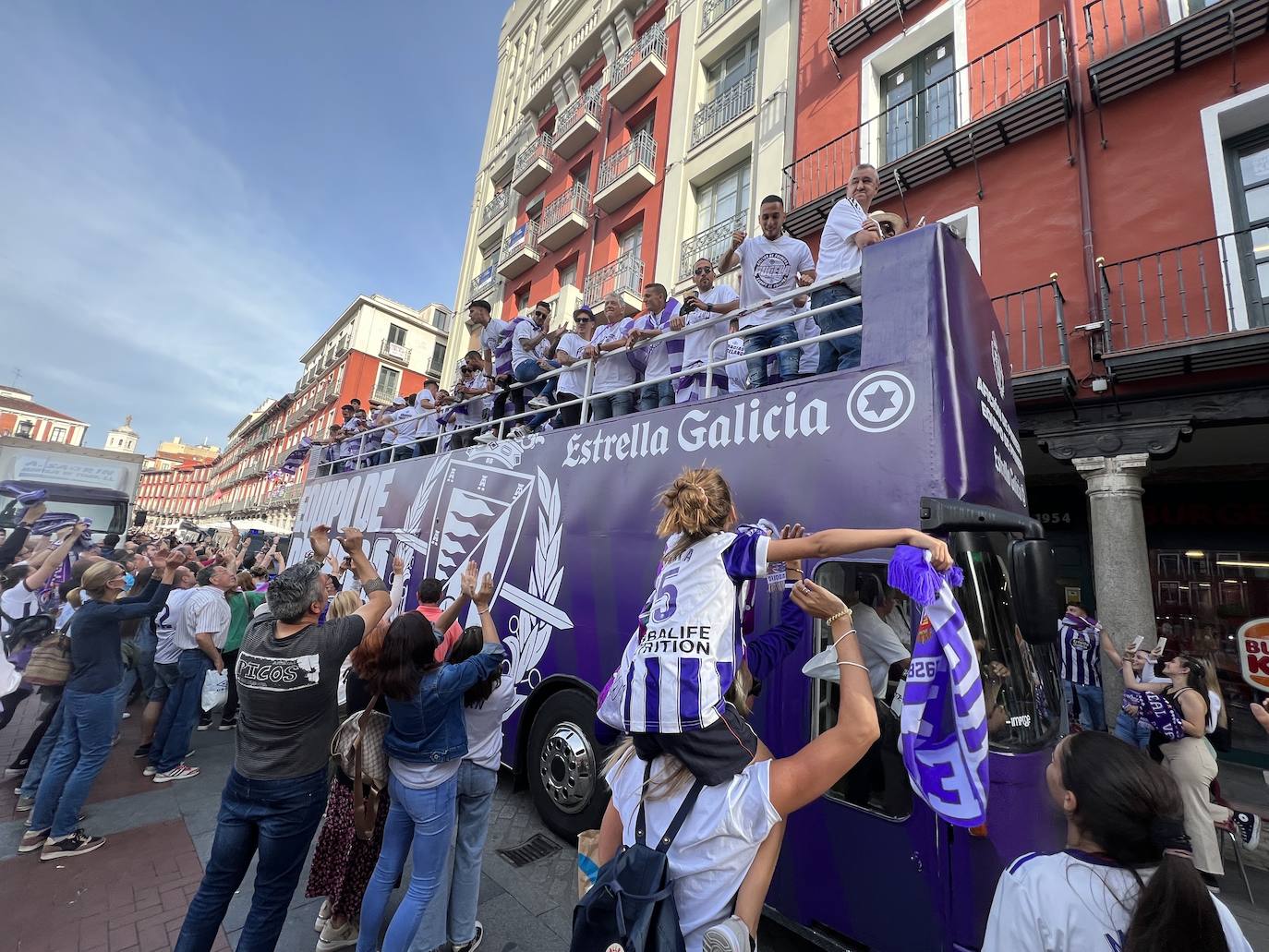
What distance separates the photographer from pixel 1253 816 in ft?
15.9

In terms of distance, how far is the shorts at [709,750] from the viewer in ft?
5.48

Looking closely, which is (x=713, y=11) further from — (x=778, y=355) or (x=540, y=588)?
(x=540, y=588)

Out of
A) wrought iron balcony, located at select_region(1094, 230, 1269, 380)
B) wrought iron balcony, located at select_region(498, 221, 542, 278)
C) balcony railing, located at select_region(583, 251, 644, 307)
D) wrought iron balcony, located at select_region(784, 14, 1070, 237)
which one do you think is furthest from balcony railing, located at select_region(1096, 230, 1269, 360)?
wrought iron balcony, located at select_region(498, 221, 542, 278)

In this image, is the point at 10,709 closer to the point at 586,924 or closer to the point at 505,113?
the point at 586,924

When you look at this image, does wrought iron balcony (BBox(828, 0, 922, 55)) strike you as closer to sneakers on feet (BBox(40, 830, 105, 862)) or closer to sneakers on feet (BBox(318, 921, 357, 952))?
sneakers on feet (BBox(318, 921, 357, 952))

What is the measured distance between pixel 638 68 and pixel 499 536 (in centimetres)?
1440

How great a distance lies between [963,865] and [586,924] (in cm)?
195

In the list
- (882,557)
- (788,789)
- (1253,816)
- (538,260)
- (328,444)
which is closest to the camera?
(788,789)

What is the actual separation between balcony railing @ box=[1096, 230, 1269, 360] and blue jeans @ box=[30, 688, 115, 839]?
10205 mm

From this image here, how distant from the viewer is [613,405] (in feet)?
19.1

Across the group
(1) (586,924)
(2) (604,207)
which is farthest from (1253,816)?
(2) (604,207)

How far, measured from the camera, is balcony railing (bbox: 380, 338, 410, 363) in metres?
38.8

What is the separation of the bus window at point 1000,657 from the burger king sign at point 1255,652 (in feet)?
26.9

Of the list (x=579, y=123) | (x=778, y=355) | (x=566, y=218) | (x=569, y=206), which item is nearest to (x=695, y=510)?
(x=778, y=355)
